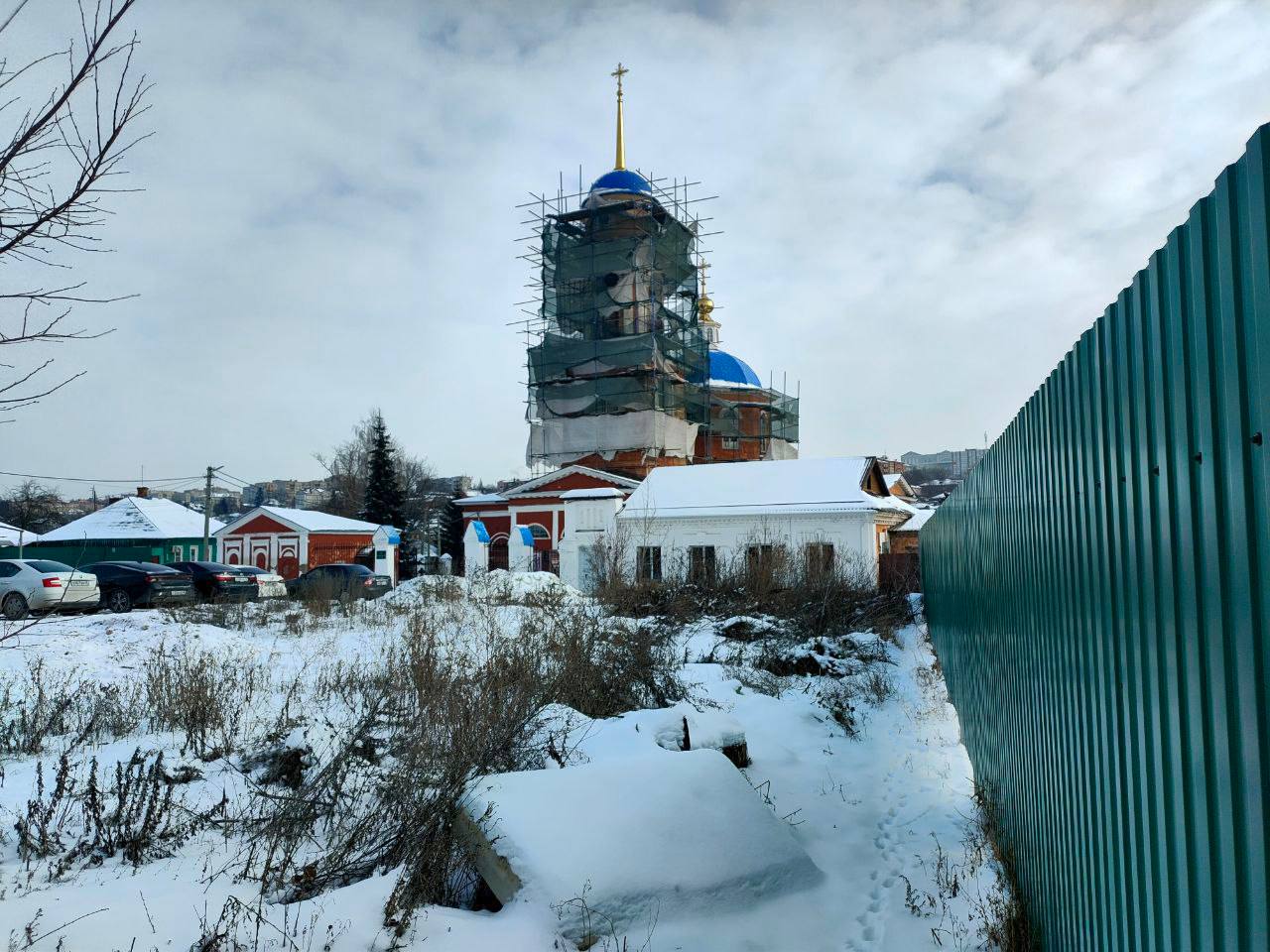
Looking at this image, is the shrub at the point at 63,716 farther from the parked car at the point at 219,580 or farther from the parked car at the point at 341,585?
the parked car at the point at 219,580

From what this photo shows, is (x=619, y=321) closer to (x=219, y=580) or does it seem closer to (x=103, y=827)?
(x=219, y=580)

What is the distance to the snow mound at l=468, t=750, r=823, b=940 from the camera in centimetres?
450

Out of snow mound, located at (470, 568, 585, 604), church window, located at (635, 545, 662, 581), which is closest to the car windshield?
snow mound, located at (470, 568, 585, 604)

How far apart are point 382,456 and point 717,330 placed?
23.0 metres

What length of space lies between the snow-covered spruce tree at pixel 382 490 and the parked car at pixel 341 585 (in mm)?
23469

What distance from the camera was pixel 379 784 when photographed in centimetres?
571

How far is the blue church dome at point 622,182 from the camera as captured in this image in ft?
159

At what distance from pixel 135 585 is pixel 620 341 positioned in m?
27.2

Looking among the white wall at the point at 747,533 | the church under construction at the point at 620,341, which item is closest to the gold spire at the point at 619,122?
the church under construction at the point at 620,341

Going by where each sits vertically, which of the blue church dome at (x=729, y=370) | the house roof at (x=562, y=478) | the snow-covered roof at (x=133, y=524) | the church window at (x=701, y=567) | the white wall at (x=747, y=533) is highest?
the blue church dome at (x=729, y=370)

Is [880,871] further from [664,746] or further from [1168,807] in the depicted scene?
[1168,807]

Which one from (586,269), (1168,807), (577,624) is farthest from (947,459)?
(1168,807)

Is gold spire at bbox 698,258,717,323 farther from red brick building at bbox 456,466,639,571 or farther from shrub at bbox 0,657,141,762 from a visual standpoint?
A: shrub at bbox 0,657,141,762

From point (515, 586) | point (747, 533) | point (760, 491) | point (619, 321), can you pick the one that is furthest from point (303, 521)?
point (747, 533)
